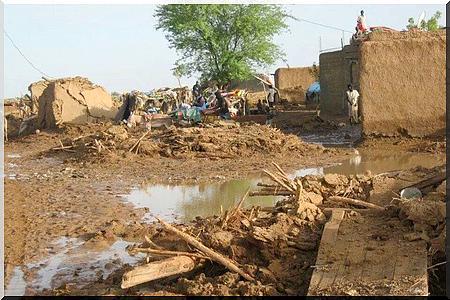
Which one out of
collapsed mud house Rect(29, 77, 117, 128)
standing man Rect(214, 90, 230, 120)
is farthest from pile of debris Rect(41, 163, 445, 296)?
collapsed mud house Rect(29, 77, 117, 128)

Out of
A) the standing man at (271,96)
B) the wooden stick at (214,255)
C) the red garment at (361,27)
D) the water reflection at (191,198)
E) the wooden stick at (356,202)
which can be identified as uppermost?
the red garment at (361,27)

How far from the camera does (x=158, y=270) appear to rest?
5.05m

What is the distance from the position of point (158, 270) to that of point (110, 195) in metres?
5.76

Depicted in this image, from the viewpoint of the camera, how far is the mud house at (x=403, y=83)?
15.0 metres

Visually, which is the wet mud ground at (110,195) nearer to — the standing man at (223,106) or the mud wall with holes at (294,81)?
the standing man at (223,106)

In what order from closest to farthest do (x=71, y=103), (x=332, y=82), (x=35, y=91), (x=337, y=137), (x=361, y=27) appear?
(x=337, y=137) < (x=361, y=27) < (x=332, y=82) < (x=71, y=103) < (x=35, y=91)

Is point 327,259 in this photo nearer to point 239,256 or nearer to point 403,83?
point 239,256

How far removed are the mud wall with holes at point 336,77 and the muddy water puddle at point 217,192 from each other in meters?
7.94

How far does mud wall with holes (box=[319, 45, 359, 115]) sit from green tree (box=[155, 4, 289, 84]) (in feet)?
34.5

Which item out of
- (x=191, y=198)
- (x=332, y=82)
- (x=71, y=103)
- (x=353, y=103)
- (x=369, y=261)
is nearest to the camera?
(x=369, y=261)

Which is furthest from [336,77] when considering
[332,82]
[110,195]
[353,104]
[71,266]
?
[71,266]

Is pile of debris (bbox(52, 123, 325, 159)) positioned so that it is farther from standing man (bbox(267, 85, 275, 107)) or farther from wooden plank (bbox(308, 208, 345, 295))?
wooden plank (bbox(308, 208, 345, 295))

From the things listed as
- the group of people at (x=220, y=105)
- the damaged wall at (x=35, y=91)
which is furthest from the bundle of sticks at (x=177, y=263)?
the damaged wall at (x=35, y=91)

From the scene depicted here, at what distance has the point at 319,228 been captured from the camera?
5.56 m
